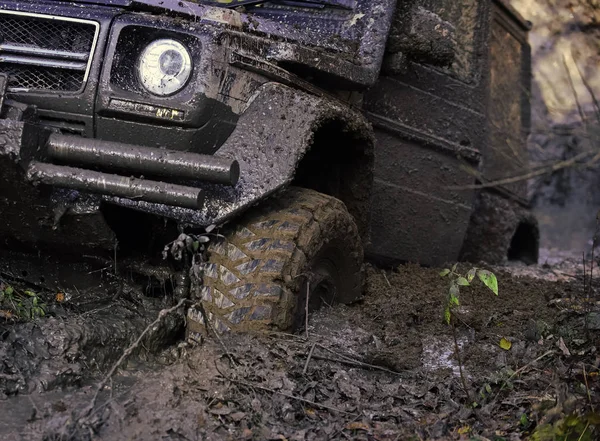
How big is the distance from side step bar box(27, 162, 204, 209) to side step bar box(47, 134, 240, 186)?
0.05 metres

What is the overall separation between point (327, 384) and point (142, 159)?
0.99 m

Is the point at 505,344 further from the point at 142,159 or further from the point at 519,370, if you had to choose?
the point at 142,159

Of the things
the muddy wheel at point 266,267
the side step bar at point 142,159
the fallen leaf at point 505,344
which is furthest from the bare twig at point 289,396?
the fallen leaf at point 505,344

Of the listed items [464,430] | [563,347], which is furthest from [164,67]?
[563,347]

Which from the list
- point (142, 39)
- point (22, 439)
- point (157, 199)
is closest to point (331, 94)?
point (142, 39)

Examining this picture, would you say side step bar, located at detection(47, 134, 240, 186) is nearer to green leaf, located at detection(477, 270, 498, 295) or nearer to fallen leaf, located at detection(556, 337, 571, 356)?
green leaf, located at detection(477, 270, 498, 295)

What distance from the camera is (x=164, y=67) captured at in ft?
11.2

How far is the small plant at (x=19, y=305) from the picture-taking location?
3.33m

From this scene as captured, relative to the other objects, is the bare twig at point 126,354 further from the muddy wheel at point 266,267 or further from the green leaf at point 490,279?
the green leaf at point 490,279

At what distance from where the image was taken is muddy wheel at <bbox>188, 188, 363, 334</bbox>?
3244 mm

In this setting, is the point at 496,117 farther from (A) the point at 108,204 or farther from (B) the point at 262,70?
Answer: (A) the point at 108,204

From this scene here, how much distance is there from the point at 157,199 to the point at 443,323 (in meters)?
1.44

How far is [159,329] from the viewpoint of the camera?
333cm

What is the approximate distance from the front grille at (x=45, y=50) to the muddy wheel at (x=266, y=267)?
841 millimetres
